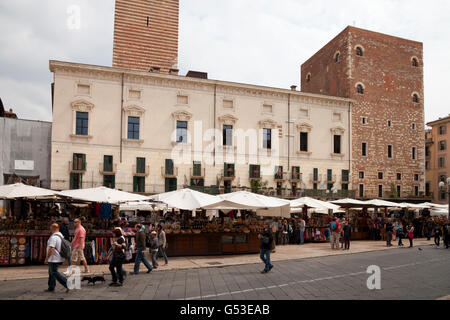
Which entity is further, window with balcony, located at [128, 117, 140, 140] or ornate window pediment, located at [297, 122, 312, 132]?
ornate window pediment, located at [297, 122, 312, 132]

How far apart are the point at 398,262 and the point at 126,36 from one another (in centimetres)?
3793

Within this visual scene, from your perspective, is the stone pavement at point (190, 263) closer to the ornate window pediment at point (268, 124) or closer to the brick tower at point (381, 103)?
the ornate window pediment at point (268, 124)

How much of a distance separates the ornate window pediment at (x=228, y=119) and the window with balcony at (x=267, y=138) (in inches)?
138

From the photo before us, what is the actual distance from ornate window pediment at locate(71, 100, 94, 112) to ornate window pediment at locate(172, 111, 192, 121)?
740cm

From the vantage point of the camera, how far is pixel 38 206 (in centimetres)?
2730

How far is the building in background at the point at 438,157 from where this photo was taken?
173ft

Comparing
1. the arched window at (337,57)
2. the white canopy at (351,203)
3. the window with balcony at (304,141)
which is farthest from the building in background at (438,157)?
the white canopy at (351,203)

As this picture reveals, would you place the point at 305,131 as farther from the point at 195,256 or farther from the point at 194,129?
→ the point at 195,256

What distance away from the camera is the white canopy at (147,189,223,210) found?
52.1 ft

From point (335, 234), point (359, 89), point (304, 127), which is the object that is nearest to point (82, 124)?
point (304, 127)

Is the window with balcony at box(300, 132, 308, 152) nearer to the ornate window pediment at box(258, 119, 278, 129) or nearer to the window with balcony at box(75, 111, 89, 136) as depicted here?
the ornate window pediment at box(258, 119, 278, 129)

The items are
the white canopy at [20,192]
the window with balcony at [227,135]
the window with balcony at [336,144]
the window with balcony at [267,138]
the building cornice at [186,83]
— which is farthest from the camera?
the window with balcony at [336,144]

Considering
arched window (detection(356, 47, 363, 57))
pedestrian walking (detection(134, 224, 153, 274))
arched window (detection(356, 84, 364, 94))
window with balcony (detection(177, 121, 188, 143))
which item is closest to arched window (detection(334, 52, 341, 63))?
arched window (detection(356, 47, 363, 57))

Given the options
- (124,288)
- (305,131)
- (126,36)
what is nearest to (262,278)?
(124,288)
